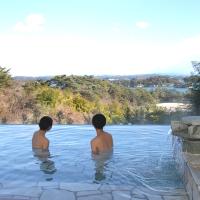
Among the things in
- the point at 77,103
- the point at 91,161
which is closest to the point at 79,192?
the point at 91,161

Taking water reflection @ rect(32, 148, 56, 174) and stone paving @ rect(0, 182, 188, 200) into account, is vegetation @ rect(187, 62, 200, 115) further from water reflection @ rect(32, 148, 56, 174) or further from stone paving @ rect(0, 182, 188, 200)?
stone paving @ rect(0, 182, 188, 200)

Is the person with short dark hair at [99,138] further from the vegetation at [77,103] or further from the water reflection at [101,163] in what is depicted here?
the vegetation at [77,103]

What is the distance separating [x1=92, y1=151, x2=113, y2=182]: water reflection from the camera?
257 inches

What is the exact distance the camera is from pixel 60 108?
693 inches

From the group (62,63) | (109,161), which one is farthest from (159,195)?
(62,63)

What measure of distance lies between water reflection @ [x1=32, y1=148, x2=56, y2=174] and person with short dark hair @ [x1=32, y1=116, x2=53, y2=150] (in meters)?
0.07

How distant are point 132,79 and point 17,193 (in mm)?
22821

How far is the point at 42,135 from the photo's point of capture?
27.7ft

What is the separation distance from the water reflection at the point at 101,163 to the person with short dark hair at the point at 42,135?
1.01m

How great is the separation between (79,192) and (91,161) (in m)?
2.15

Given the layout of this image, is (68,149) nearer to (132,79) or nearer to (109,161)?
(109,161)

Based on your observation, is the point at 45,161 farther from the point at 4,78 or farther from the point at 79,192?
the point at 4,78

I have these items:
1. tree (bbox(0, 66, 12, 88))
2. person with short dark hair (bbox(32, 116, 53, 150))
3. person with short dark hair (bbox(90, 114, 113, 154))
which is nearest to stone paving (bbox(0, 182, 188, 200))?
person with short dark hair (bbox(90, 114, 113, 154))

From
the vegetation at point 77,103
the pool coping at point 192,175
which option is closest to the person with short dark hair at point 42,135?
the pool coping at point 192,175
